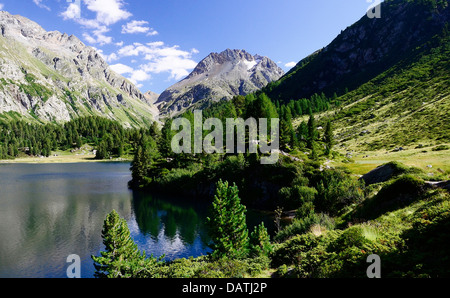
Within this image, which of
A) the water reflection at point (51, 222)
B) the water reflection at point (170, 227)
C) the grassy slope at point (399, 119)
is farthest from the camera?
the grassy slope at point (399, 119)

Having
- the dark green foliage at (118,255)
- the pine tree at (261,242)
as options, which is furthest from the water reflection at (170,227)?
the pine tree at (261,242)

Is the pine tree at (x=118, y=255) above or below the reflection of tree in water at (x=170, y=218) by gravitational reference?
above

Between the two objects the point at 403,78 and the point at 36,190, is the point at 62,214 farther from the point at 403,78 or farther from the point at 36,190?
the point at 403,78

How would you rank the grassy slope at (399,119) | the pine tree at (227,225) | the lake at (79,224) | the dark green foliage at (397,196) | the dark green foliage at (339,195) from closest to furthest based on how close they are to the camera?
the dark green foliage at (397,196), the pine tree at (227,225), the lake at (79,224), the dark green foliage at (339,195), the grassy slope at (399,119)

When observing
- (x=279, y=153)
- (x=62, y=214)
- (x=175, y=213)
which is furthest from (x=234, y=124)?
(x=62, y=214)

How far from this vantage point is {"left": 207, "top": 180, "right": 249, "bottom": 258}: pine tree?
3309cm

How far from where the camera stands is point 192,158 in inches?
4456

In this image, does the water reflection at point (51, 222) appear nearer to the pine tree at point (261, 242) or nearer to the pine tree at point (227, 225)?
the pine tree at point (227, 225)

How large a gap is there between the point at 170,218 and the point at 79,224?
68.1 feet

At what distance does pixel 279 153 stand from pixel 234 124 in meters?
27.8

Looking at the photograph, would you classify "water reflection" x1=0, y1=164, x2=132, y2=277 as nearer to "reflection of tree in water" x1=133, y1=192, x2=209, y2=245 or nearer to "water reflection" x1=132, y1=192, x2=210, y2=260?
"reflection of tree in water" x1=133, y1=192, x2=209, y2=245

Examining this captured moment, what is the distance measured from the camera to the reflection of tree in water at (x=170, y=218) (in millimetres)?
56400

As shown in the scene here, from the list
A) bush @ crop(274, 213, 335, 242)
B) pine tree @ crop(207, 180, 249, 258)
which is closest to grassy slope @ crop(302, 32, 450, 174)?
bush @ crop(274, 213, 335, 242)

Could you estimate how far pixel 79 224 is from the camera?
60.1 m
